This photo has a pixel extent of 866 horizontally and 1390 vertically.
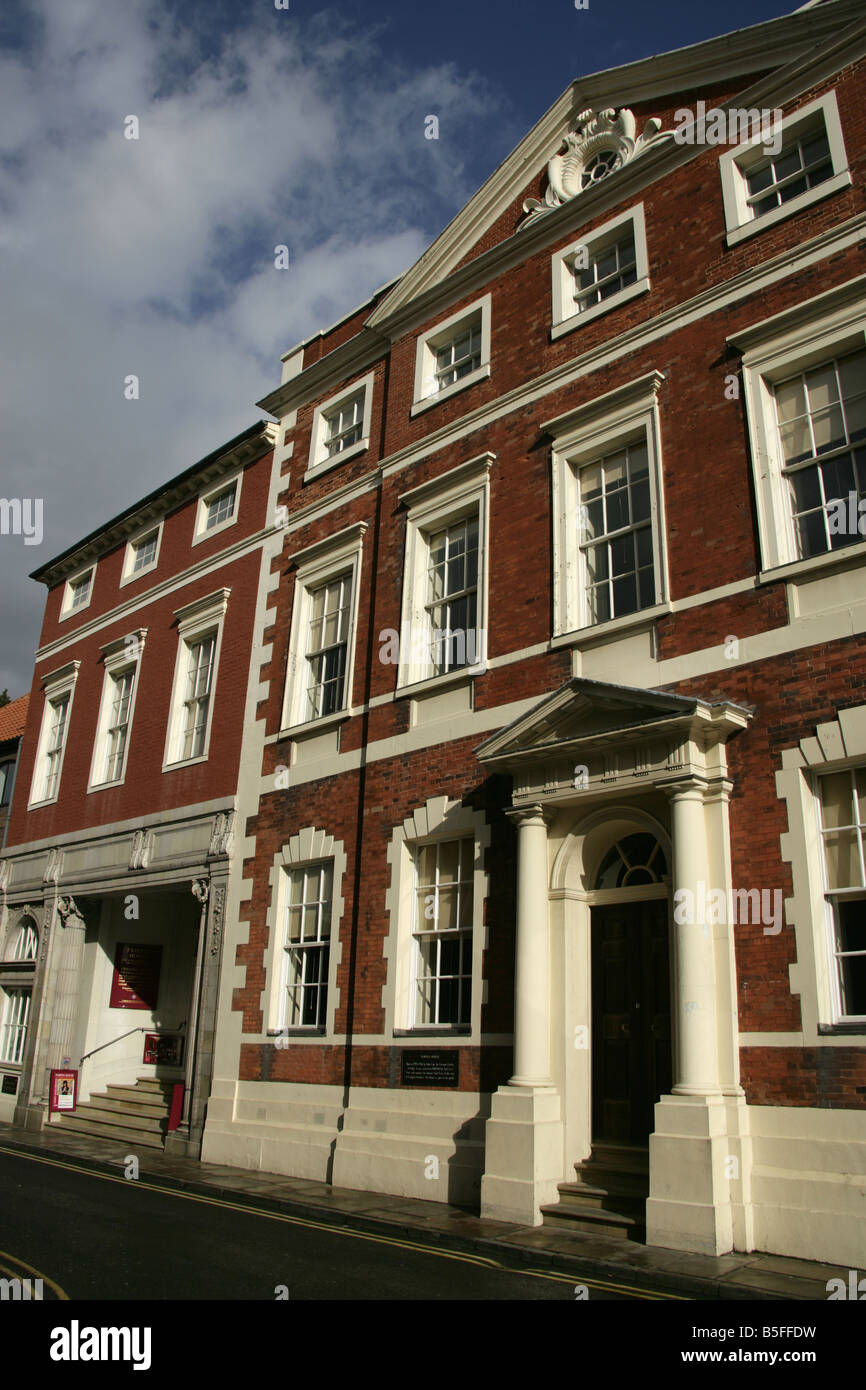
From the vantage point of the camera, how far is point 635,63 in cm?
1325

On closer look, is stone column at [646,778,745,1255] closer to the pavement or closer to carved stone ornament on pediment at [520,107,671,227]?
the pavement

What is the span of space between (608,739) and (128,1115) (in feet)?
41.5

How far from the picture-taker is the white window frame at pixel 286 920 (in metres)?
13.6

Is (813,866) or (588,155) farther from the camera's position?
(588,155)

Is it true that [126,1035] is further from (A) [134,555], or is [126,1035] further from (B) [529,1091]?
(B) [529,1091]

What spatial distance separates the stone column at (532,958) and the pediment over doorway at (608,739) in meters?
0.52

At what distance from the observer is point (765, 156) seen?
11773 mm

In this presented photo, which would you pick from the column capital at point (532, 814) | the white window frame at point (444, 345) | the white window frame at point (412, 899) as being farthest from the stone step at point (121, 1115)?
the white window frame at point (444, 345)

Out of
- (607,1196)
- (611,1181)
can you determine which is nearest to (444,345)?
(611,1181)

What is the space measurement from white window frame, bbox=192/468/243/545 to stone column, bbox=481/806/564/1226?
1049 cm

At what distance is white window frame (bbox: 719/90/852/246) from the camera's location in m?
10.8

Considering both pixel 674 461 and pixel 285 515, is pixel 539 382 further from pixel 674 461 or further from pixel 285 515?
pixel 285 515

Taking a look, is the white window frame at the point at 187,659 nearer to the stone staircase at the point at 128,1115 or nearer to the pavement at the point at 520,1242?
the stone staircase at the point at 128,1115
